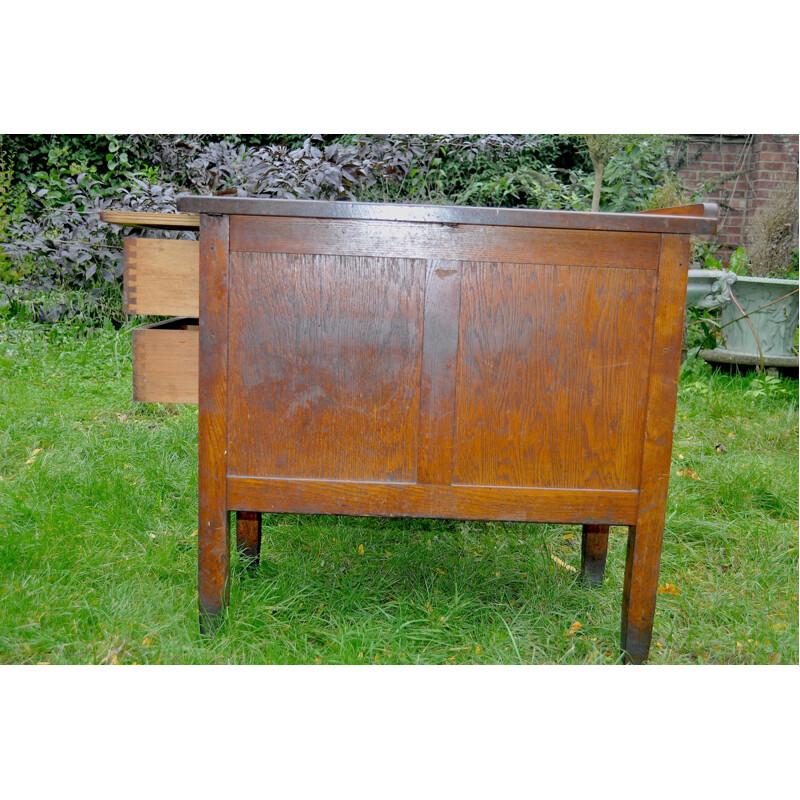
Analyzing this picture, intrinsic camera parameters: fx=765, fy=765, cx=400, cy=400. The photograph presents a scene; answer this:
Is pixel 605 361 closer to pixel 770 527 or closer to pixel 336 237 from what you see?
pixel 336 237

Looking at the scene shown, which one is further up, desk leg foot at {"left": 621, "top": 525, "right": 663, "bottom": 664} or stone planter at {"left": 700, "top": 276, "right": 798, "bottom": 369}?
stone planter at {"left": 700, "top": 276, "right": 798, "bottom": 369}

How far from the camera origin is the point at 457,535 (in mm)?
3188

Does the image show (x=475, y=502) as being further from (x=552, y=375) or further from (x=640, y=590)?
(x=640, y=590)

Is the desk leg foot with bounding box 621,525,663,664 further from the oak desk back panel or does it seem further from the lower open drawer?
the lower open drawer

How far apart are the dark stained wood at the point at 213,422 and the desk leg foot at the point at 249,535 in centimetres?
50

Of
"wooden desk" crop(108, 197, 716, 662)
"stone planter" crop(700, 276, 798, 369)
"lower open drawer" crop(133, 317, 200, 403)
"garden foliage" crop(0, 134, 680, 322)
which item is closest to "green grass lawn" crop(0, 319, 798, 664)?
"wooden desk" crop(108, 197, 716, 662)

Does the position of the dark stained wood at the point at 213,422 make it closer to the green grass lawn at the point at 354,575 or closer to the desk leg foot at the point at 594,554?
the green grass lawn at the point at 354,575

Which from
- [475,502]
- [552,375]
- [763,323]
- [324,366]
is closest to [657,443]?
[552,375]

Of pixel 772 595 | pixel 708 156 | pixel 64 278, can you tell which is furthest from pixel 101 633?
pixel 708 156

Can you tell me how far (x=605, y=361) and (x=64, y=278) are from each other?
17.6 ft

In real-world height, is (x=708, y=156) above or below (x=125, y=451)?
above

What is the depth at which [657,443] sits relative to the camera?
205 centimetres

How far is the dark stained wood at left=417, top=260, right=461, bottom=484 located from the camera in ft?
6.59

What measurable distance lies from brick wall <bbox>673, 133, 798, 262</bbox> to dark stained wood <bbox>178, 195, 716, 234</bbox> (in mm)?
5878
